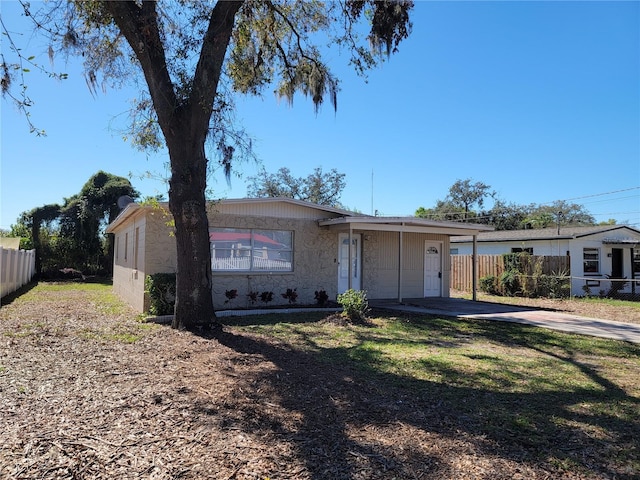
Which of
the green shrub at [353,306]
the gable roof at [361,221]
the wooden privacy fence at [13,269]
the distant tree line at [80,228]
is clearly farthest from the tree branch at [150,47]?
the distant tree line at [80,228]

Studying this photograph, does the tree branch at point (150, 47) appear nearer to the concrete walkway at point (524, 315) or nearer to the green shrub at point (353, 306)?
the green shrub at point (353, 306)

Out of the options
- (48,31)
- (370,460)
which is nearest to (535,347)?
(370,460)

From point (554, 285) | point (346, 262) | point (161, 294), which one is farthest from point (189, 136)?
point (554, 285)

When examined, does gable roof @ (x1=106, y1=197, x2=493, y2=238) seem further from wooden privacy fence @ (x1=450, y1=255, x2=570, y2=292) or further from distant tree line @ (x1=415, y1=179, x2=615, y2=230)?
distant tree line @ (x1=415, y1=179, x2=615, y2=230)

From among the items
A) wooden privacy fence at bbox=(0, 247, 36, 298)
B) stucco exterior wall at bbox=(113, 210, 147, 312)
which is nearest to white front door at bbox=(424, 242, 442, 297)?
stucco exterior wall at bbox=(113, 210, 147, 312)

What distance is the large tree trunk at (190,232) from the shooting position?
25.6 ft

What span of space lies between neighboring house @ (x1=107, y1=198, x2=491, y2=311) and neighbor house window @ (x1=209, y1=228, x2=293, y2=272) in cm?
3

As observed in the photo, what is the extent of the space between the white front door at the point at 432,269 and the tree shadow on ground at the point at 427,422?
1073cm

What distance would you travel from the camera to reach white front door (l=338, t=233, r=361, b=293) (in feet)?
48.2

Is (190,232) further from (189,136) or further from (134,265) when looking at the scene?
(134,265)

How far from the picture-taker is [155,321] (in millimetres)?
10109

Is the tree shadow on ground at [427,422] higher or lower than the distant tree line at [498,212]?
lower

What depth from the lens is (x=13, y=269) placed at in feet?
55.1

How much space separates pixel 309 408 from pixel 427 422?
1111 millimetres
